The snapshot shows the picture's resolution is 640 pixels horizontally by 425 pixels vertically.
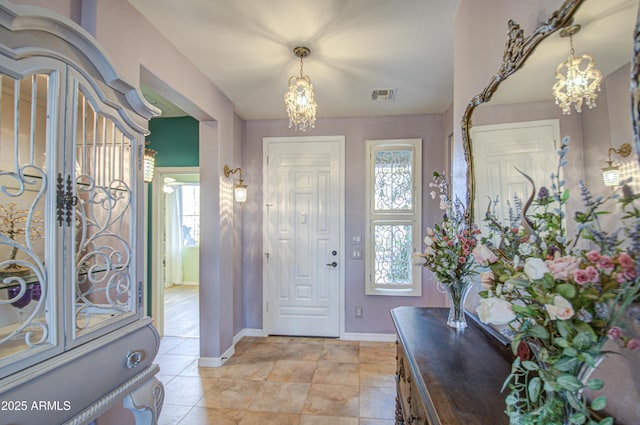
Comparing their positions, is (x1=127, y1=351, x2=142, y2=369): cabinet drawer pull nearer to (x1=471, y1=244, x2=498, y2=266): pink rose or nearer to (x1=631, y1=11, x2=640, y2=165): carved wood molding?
(x1=471, y1=244, x2=498, y2=266): pink rose

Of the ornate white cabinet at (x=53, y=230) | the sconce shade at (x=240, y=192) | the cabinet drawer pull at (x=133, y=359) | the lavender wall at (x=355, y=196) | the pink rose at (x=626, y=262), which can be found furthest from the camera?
Answer: the lavender wall at (x=355, y=196)

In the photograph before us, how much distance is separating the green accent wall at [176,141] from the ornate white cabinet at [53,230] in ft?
8.85

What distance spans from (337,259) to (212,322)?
159cm

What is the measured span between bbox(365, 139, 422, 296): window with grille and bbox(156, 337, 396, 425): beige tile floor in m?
0.80

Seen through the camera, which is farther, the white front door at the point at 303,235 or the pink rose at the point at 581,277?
the white front door at the point at 303,235

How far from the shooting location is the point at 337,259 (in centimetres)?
380

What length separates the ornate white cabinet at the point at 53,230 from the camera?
0.92 metres

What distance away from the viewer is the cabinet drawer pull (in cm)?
127

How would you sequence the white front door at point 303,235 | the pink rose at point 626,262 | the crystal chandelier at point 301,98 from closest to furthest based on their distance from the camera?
1. the pink rose at point 626,262
2. the crystal chandelier at point 301,98
3. the white front door at point 303,235

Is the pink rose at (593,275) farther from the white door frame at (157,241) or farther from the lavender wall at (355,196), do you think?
the white door frame at (157,241)

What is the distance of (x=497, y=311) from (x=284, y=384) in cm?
256

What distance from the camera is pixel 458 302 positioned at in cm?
158

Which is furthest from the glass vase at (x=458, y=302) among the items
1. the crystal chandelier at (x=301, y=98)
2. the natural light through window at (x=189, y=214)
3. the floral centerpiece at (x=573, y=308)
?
the natural light through window at (x=189, y=214)

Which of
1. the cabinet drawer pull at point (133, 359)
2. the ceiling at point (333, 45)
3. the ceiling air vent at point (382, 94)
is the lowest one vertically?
the cabinet drawer pull at point (133, 359)
